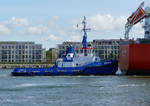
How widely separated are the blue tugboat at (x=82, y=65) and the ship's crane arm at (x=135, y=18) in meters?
9.31

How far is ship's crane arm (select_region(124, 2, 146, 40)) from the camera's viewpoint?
70.8 m

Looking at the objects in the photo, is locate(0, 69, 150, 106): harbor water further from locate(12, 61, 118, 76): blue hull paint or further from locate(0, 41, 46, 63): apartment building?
locate(0, 41, 46, 63): apartment building

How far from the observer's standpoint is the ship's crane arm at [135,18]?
70750 millimetres

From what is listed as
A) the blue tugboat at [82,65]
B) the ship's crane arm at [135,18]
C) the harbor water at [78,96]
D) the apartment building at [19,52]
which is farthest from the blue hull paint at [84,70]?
the apartment building at [19,52]

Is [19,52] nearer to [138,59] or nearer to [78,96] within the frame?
[138,59]

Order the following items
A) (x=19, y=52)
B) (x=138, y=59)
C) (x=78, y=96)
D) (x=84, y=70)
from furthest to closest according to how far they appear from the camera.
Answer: (x=19, y=52), (x=84, y=70), (x=138, y=59), (x=78, y=96)

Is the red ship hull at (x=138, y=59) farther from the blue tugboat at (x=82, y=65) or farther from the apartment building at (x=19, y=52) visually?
the apartment building at (x=19, y=52)

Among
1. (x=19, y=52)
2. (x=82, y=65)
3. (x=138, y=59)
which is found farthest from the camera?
(x=19, y=52)

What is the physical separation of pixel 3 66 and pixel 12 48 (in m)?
15.7

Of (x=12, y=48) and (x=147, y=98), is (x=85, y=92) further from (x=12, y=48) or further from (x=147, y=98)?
(x=12, y=48)

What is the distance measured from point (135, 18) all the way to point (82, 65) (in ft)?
42.7

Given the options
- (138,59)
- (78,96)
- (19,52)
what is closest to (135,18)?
(138,59)

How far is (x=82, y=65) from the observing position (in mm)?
66375

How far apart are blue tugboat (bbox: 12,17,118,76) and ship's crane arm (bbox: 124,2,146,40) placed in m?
9.31
